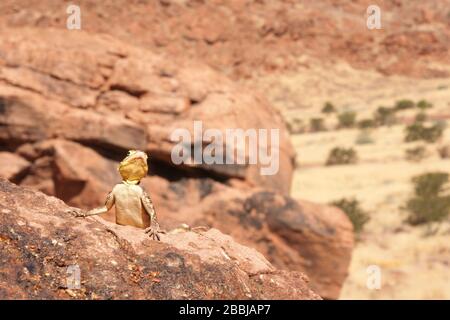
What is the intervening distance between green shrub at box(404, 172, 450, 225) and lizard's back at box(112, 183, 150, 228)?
9.11 m

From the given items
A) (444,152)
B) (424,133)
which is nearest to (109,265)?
(444,152)

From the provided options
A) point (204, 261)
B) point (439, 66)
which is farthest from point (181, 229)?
point (439, 66)

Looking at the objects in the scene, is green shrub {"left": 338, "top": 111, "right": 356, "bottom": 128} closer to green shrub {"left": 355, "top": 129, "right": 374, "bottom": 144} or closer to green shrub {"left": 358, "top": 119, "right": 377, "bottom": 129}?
green shrub {"left": 358, "top": 119, "right": 377, "bottom": 129}

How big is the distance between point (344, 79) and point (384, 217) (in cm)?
3120

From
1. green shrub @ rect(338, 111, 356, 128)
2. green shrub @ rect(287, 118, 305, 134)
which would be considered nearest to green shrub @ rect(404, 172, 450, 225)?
green shrub @ rect(338, 111, 356, 128)

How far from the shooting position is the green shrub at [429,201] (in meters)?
11.5

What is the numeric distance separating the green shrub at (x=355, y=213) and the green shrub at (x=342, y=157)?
4.68 m

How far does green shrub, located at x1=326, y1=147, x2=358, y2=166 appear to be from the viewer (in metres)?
17.9

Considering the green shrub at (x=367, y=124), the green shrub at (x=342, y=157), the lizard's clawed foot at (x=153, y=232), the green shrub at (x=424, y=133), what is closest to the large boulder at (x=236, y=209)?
the lizard's clawed foot at (x=153, y=232)

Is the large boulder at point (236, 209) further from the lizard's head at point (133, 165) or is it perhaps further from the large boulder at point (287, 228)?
the lizard's head at point (133, 165)

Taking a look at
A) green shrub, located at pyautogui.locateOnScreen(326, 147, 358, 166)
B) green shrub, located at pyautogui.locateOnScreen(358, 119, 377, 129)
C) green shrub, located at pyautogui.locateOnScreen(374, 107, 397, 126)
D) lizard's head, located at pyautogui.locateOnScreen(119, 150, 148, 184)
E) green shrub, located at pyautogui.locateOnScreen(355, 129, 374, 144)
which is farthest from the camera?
green shrub, located at pyautogui.locateOnScreen(374, 107, 397, 126)

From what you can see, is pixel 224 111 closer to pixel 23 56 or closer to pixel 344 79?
pixel 23 56
